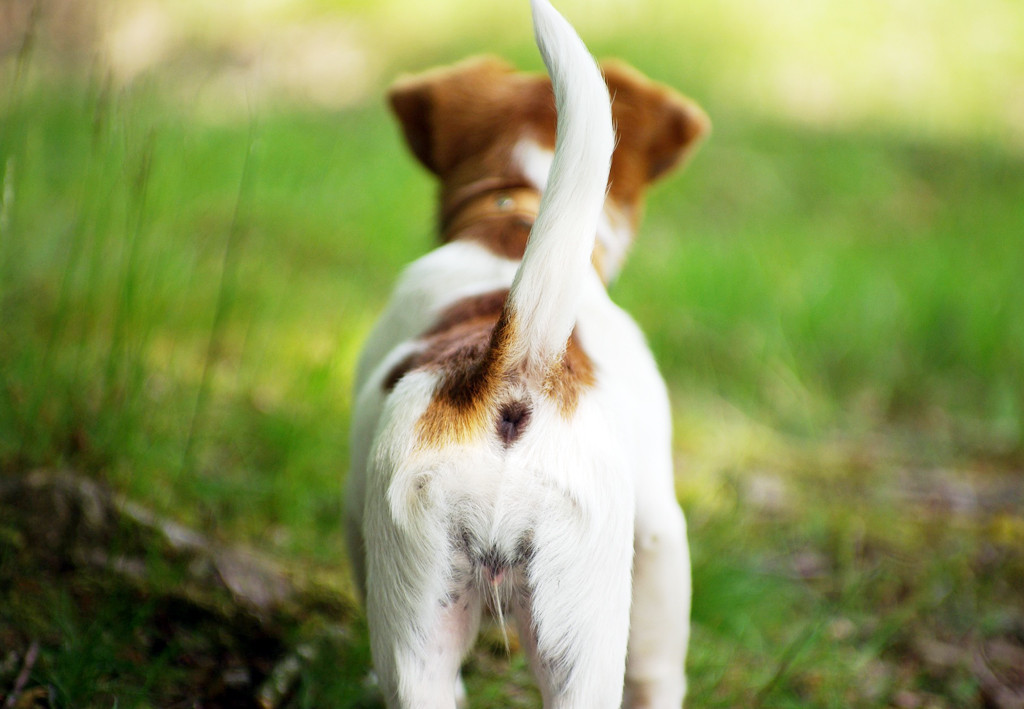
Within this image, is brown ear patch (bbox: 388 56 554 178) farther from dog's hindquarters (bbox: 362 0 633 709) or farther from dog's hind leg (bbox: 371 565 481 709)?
dog's hind leg (bbox: 371 565 481 709)

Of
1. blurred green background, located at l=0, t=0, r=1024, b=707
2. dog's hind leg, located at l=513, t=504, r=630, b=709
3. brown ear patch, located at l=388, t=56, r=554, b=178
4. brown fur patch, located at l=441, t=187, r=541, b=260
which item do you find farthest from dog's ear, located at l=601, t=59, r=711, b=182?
dog's hind leg, located at l=513, t=504, r=630, b=709

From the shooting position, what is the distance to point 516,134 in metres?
2.18

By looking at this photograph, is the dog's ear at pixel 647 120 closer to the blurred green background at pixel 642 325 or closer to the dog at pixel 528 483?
the blurred green background at pixel 642 325

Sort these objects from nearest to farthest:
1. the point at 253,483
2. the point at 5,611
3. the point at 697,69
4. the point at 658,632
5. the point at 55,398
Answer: the point at 658,632
the point at 5,611
the point at 55,398
the point at 253,483
the point at 697,69

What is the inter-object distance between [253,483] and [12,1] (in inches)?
99.1

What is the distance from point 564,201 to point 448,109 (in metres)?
1.11

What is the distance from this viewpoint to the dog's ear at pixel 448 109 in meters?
2.25

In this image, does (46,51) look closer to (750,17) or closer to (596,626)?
(596,626)

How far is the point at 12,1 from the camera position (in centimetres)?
367

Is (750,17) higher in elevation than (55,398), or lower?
lower

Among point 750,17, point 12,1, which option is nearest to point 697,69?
point 750,17

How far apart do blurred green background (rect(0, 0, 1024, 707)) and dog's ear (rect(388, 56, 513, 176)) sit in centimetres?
→ 31

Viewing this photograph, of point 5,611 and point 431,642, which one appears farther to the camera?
point 5,611

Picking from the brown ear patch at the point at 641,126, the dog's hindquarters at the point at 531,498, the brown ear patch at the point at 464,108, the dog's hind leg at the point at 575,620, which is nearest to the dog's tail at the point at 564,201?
the dog's hindquarters at the point at 531,498
